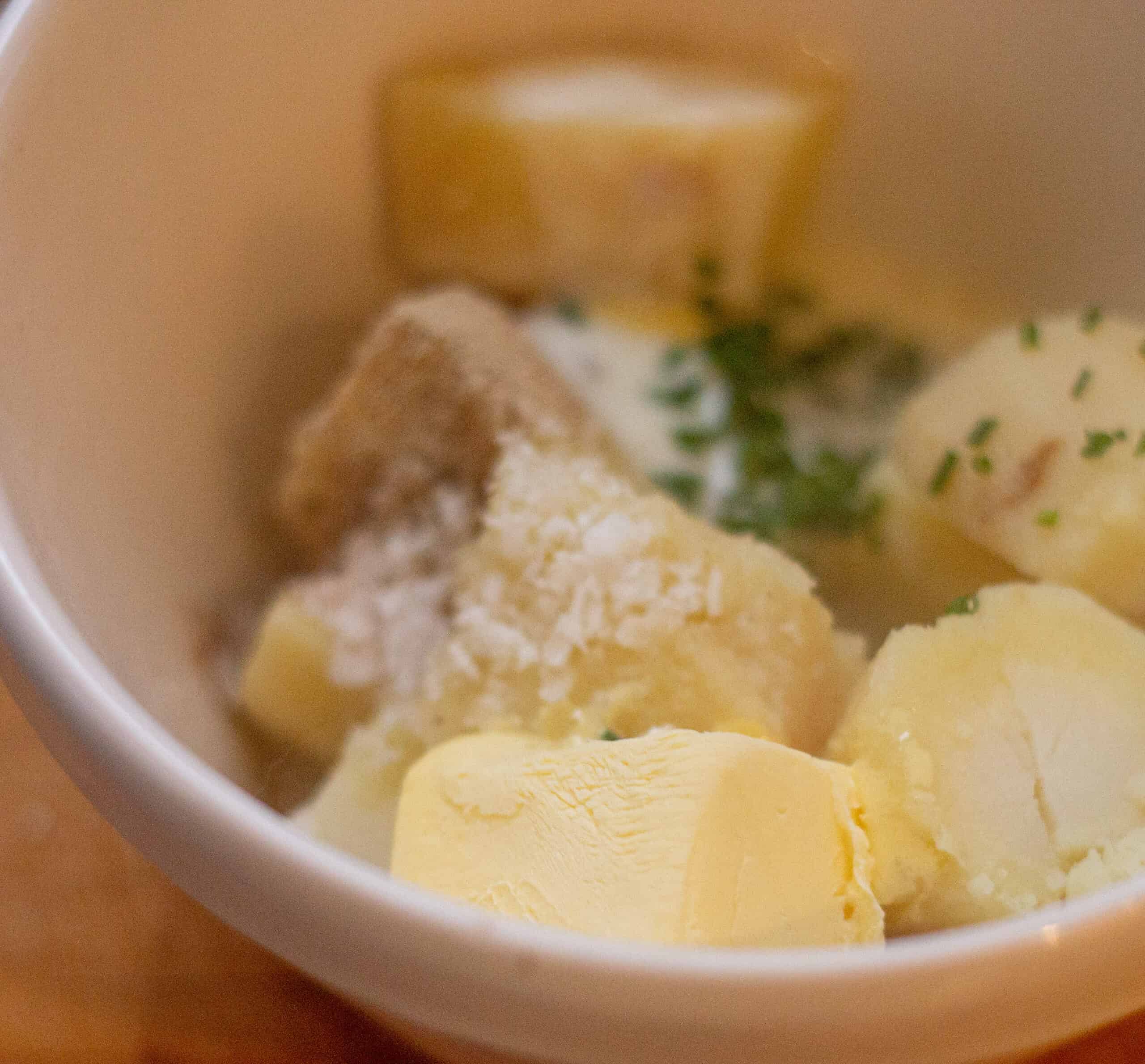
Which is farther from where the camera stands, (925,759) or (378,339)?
(378,339)

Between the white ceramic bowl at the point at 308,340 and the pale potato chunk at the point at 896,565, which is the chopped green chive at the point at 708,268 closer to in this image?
the white ceramic bowl at the point at 308,340

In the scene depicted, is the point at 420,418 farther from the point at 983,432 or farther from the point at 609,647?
the point at 983,432

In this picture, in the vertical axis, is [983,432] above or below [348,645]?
above

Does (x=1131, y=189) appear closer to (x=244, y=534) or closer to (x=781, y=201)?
(x=781, y=201)

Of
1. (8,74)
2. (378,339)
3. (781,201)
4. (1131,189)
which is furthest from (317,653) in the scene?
(1131,189)

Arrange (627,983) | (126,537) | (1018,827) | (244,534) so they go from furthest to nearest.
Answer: (244,534) < (126,537) < (1018,827) < (627,983)

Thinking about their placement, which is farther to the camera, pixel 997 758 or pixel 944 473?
pixel 944 473

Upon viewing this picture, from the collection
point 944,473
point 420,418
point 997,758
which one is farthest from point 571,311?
point 997,758
